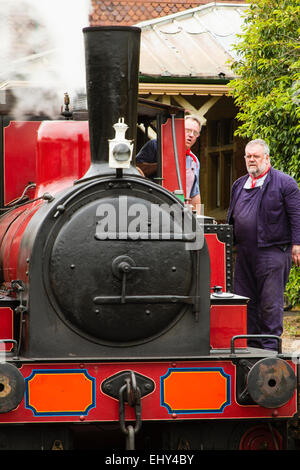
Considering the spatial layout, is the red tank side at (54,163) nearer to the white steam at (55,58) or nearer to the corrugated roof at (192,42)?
the white steam at (55,58)

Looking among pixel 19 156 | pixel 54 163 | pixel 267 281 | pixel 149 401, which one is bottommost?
pixel 149 401

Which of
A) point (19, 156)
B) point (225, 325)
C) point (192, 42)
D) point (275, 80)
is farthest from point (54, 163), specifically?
point (192, 42)

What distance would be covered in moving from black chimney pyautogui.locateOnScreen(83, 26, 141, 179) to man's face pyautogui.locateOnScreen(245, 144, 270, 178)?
1.66 meters

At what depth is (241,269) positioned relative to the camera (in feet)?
18.8

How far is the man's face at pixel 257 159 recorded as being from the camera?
225 inches

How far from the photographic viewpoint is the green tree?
895 centimetres

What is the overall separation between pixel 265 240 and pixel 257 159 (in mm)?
586

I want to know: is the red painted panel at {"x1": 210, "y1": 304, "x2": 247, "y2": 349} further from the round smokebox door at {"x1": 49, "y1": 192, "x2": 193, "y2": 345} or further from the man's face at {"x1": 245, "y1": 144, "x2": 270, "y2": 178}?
the man's face at {"x1": 245, "y1": 144, "x2": 270, "y2": 178}

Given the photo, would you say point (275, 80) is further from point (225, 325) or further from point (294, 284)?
point (225, 325)

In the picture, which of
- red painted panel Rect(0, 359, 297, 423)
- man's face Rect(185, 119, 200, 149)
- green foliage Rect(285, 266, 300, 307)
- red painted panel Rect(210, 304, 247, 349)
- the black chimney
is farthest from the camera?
green foliage Rect(285, 266, 300, 307)

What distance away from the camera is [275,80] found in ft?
29.8

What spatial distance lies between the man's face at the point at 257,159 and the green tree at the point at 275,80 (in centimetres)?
304

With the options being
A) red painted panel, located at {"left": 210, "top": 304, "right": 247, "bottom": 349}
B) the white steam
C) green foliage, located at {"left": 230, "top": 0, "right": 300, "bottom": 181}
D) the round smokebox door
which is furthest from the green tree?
the round smokebox door

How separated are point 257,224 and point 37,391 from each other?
2.25 m
